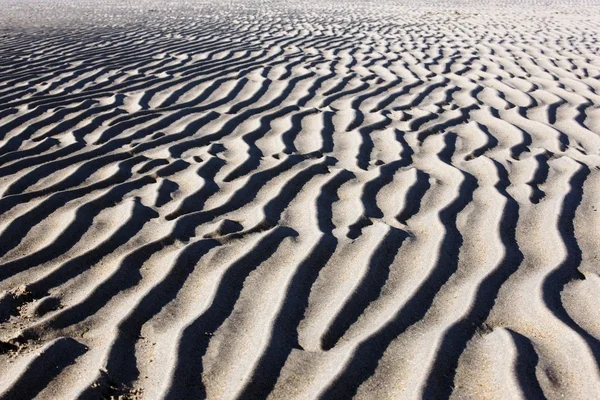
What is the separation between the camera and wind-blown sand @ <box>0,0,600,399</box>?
1959 mm

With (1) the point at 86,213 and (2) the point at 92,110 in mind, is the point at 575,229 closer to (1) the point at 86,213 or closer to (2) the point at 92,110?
(1) the point at 86,213

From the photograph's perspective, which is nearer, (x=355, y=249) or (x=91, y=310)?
(x=91, y=310)

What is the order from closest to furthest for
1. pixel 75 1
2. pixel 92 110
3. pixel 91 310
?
pixel 91 310
pixel 92 110
pixel 75 1

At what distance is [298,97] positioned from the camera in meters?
5.21

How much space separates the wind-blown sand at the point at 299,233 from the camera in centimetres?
196

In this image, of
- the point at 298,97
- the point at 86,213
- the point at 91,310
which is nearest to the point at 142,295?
the point at 91,310

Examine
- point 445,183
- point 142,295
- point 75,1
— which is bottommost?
point 75,1

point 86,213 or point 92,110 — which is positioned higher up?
point 86,213

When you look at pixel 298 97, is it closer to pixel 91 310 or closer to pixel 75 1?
pixel 91 310

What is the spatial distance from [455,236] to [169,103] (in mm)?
3023

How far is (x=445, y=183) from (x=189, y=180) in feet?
4.67

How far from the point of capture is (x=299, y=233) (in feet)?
9.22

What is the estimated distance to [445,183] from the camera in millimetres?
3359

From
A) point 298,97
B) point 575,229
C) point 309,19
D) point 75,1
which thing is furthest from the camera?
point 75,1
